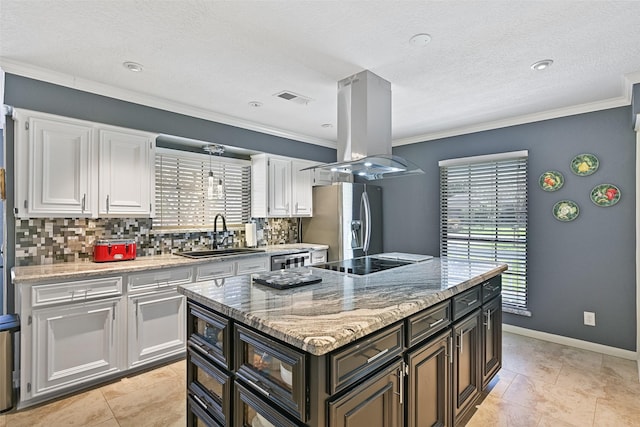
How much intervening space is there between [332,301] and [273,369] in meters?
0.43

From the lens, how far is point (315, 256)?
4.43m

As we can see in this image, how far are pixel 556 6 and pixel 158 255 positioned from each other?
12.6 feet

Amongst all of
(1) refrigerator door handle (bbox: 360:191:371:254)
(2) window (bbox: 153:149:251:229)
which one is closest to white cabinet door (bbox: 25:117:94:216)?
(2) window (bbox: 153:149:251:229)

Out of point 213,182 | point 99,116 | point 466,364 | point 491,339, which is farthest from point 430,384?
point 99,116

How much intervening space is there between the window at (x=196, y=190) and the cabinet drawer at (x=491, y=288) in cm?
281

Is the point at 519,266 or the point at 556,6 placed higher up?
the point at 556,6

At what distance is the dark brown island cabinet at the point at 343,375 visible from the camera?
122 cm

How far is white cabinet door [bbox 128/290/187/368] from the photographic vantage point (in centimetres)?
276

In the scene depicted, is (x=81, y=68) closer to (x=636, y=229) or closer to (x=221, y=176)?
(x=221, y=176)

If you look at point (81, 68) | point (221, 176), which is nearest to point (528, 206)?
point (221, 176)

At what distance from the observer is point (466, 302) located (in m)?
2.14

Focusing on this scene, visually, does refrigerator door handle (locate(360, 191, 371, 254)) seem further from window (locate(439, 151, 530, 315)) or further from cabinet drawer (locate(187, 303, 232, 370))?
cabinet drawer (locate(187, 303, 232, 370))

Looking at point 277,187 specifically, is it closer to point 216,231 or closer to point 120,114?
point 216,231

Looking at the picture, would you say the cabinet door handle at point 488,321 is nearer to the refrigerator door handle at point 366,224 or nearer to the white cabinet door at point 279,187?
the refrigerator door handle at point 366,224
